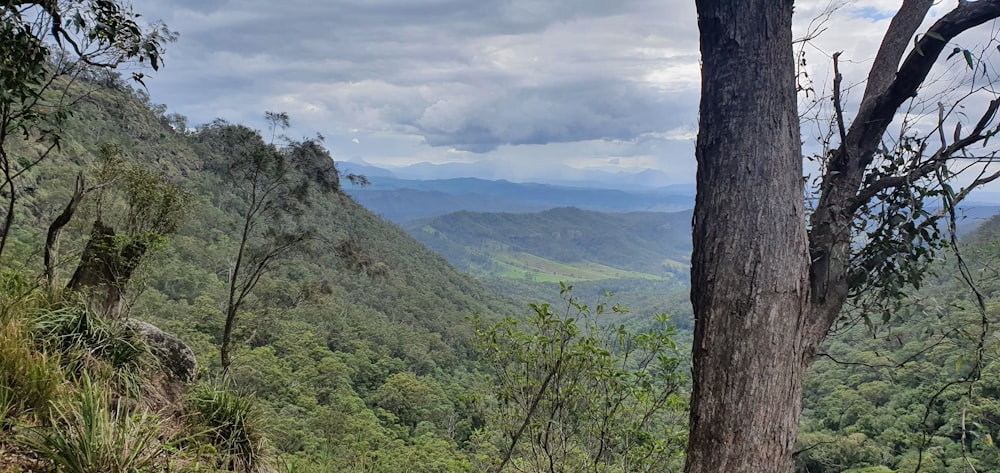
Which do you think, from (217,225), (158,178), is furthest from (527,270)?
(158,178)

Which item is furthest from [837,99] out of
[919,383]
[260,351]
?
[260,351]

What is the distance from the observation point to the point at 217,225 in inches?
1357

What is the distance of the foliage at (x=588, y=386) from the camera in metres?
2.86

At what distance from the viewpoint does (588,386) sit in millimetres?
3164

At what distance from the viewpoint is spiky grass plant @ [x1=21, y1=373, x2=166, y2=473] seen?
210 centimetres

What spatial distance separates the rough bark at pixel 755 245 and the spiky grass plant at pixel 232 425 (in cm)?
302

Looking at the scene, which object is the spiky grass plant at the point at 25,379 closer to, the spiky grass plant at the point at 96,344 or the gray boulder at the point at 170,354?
the spiky grass plant at the point at 96,344

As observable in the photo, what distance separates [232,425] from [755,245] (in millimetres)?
3510

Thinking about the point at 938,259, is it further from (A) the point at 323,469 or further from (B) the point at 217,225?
(B) the point at 217,225

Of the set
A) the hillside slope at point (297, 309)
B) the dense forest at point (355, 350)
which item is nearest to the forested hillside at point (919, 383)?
the dense forest at point (355, 350)

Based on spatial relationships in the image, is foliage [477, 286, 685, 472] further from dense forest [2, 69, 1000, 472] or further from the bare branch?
the bare branch

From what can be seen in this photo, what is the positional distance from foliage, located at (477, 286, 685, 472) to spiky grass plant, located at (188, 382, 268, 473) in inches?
68.0

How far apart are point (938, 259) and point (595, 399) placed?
185 cm

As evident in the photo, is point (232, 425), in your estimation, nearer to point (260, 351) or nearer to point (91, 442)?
point (91, 442)
